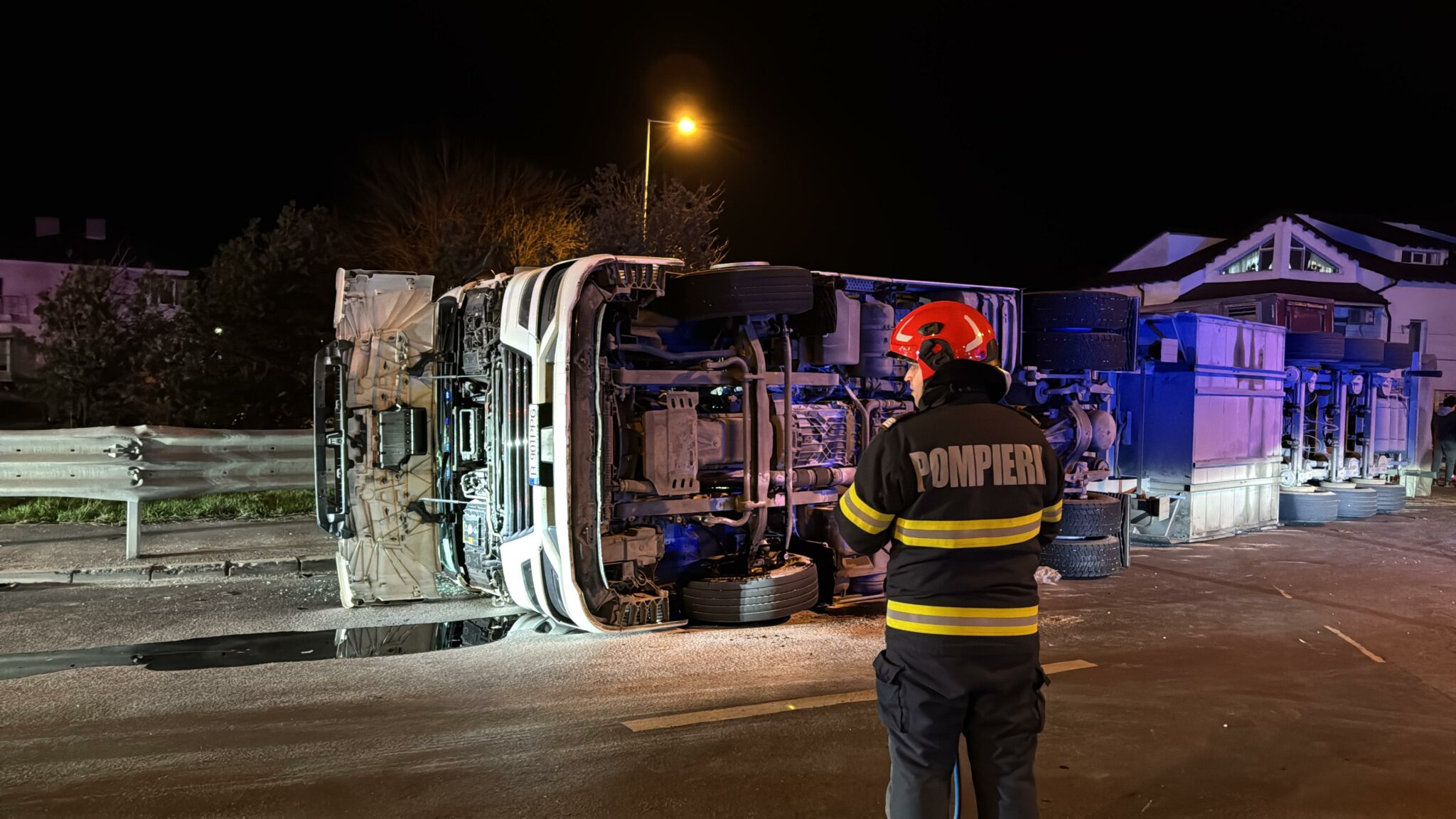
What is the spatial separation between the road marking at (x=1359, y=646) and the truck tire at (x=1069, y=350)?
9.46 feet

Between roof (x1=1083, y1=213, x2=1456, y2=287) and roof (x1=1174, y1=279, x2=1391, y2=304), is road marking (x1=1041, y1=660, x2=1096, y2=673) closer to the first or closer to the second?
roof (x1=1174, y1=279, x2=1391, y2=304)

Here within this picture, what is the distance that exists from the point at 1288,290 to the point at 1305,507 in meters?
22.2

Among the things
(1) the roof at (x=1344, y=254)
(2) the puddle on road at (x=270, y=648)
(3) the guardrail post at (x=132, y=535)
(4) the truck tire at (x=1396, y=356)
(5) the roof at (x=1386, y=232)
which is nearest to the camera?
(2) the puddle on road at (x=270, y=648)

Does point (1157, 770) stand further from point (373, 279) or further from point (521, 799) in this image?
point (373, 279)

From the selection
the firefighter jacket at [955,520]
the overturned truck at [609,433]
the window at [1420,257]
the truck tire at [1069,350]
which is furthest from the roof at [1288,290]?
the firefighter jacket at [955,520]

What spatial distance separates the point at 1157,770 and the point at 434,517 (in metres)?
4.93

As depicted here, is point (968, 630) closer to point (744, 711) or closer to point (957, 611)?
point (957, 611)

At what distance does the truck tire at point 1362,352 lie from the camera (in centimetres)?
1355

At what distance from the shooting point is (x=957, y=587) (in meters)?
2.88

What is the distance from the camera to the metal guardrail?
832cm

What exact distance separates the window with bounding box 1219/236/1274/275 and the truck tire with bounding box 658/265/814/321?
108ft

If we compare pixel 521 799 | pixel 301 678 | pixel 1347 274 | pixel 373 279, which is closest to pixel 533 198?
pixel 373 279

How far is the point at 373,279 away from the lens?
720cm

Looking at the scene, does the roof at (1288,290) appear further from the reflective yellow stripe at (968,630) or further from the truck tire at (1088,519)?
the reflective yellow stripe at (968,630)
